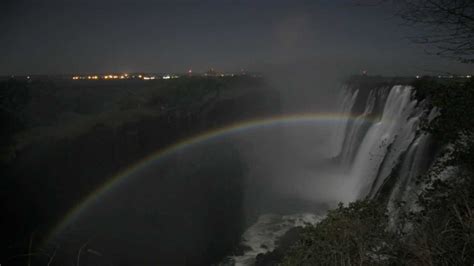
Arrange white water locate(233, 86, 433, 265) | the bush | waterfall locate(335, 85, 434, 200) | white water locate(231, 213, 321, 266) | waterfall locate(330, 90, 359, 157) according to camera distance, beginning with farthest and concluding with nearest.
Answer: waterfall locate(330, 90, 359, 157)
white water locate(231, 213, 321, 266)
waterfall locate(335, 85, 434, 200)
white water locate(233, 86, 433, 265)
the bush

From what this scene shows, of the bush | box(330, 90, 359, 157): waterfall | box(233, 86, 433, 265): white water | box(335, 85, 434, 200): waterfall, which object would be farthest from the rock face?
box(330, 90, 359, 157): waterfall

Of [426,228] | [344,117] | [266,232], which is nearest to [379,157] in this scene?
[266,232]

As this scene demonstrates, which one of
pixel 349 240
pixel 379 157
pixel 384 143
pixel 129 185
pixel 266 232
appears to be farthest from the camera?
pixel 129 185

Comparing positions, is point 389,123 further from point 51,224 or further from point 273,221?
point 51,224

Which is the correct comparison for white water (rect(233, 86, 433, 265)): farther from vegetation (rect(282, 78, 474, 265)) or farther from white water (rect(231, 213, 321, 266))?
vegetation (rect(282, 78, 474, 265))

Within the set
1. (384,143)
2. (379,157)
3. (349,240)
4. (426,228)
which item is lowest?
(379,157)

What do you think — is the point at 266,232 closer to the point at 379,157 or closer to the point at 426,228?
the point at 379,157

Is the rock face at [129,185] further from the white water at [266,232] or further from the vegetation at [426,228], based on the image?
the vegetation at [426,228]
